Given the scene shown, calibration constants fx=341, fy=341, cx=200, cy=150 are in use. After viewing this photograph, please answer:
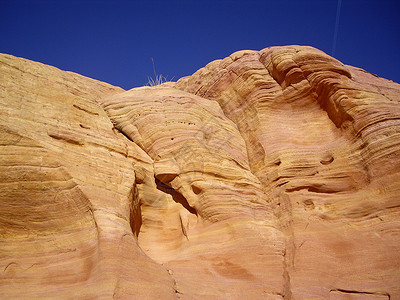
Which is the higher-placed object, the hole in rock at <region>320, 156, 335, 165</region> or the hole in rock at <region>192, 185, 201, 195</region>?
the hole in rock at <region>320, 156, 335, 165</region>

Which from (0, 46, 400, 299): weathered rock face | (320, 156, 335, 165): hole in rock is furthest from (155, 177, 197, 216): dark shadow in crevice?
(320, 156, 335, 165): hole in rock

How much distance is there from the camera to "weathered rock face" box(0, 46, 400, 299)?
21.1 ft

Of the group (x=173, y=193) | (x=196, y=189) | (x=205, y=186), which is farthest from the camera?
(x=173, y=193)

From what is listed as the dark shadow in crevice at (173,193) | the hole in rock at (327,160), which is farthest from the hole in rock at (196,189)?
the hole in rock at (327,160)

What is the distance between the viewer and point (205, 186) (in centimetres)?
823

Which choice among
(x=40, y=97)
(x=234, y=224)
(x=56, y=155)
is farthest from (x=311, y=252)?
(x=40, y=97)

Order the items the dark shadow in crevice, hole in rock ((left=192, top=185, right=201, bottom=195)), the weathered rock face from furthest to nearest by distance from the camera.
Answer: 1. the dark shadow in crevice
2. hole in rock ((left=192, top=185, right=201, bottom=195))
3. the weathered rock face

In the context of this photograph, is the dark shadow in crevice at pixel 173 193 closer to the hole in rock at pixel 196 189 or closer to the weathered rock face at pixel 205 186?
the weathered rock face at pixel 205 186

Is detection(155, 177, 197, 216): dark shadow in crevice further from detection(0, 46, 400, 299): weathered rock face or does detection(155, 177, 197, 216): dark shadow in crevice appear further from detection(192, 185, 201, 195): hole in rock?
detection(192, 185, 201, 195): hole in rock

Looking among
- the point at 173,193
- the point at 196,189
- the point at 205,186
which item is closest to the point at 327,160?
the point at 205,186

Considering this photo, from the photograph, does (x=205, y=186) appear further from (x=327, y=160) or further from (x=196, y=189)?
(x=327, y=160)

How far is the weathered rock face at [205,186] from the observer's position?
253 inches

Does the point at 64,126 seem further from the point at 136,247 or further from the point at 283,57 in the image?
the point at 283,57

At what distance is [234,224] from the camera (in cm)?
765
